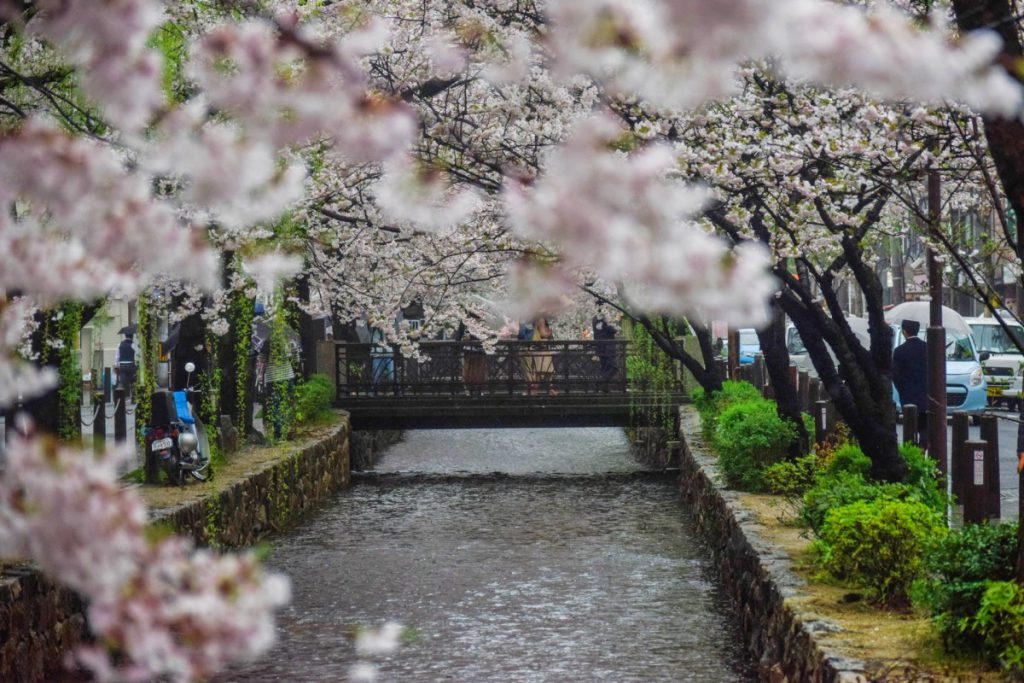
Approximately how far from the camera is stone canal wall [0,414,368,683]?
8672 mm

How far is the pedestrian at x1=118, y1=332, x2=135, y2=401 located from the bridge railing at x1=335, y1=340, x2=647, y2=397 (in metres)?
15.6

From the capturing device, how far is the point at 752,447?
1397cm

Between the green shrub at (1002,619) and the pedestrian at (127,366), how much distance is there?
35064 mm

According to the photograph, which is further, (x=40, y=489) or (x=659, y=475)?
(x=659, y=475)

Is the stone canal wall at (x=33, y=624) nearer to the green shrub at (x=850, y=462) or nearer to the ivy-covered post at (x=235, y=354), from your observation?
the green shrub at (x=850, y=462)

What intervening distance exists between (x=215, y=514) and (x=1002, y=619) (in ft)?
29.6

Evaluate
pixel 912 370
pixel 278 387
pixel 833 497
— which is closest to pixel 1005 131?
pixel 833 497

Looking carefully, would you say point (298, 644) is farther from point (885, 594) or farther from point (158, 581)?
point (158, 581)

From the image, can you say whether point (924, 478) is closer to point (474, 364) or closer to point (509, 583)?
point (509, 583)

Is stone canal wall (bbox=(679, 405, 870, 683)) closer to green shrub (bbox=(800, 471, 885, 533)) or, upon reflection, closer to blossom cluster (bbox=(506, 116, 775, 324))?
green shrub (bbox=(800, 471, 885, 533))

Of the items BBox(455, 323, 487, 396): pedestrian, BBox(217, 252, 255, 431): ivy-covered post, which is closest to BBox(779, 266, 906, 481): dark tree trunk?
BBox(217, 252, 255, 431): ivy-covered post

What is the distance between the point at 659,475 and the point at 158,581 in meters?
20.8

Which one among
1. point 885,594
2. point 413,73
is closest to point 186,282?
point 413,73

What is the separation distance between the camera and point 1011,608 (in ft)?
20.4
